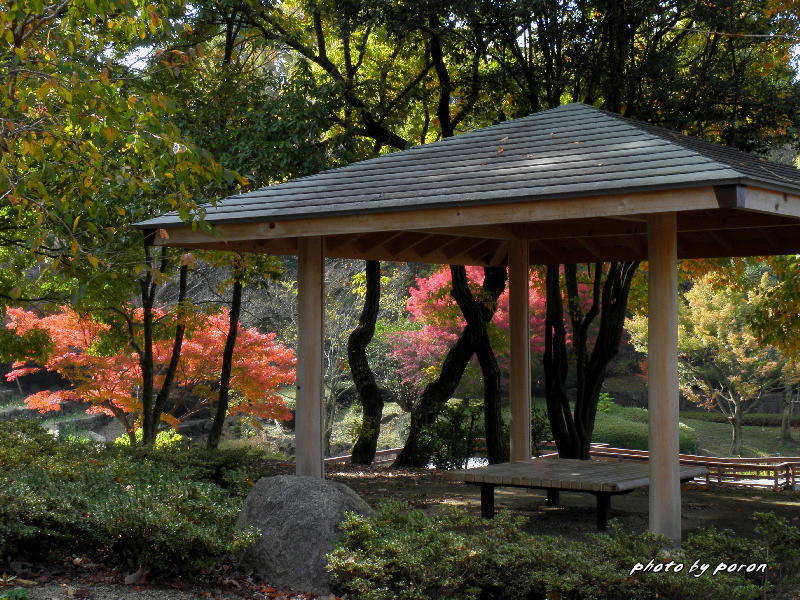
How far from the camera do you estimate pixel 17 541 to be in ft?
18.5

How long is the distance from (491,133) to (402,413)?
16.8 m

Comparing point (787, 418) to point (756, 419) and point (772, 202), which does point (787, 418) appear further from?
point (772, 202)

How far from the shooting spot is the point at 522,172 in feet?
21.9

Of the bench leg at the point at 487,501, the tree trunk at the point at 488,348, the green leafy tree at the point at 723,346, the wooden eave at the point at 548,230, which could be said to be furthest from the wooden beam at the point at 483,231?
the green leafy tree at the point at 723,346

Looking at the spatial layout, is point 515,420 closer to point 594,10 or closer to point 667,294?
point 667,294

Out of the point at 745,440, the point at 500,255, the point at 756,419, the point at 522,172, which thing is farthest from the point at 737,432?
the point at 522,172

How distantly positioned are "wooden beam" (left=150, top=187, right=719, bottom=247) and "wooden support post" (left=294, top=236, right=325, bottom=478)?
0.54 meters

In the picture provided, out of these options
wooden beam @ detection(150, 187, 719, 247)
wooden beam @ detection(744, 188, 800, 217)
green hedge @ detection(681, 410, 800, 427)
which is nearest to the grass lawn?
green hedge @ detection(681, 410, 800, 427)

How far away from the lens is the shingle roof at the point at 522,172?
5.89 m

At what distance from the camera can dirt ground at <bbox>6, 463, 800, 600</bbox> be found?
5.30 m

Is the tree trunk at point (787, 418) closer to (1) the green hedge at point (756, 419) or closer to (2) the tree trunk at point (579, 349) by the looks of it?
(1) the green hedge at point (756, 419)

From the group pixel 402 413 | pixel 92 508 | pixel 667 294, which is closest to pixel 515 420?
pixel 667 294

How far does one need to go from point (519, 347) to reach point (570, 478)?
2461 mm

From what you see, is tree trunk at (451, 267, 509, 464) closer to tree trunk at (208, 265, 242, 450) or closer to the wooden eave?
the wooden eave
